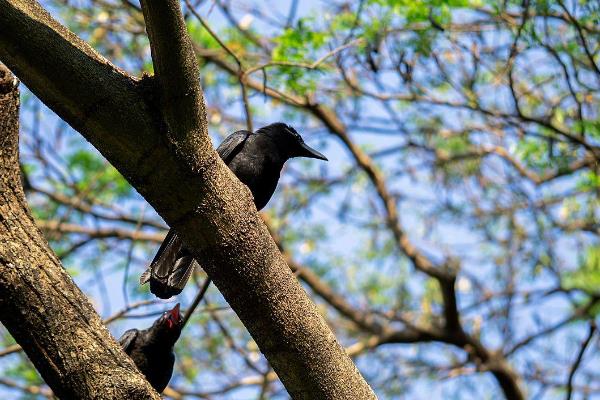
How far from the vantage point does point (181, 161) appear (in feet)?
8.05

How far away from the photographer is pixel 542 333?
7.82 metres

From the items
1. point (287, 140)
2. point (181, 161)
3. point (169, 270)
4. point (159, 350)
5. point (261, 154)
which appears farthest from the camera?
point (287, 140)

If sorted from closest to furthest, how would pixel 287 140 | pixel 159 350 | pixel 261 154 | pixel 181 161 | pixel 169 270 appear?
pixel 181 161 → pixel 169 270 → pixel 261 154 → pixel 159 350 → pixel 287 140

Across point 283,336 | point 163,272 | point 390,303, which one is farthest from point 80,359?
point 390,303

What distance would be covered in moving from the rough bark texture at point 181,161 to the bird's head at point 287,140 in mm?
2277

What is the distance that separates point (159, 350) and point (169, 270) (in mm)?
1325

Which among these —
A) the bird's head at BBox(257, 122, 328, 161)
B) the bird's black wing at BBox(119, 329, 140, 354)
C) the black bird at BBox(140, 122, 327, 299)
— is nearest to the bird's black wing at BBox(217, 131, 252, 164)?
the black bird at BBox(140, 122, 327, 299)

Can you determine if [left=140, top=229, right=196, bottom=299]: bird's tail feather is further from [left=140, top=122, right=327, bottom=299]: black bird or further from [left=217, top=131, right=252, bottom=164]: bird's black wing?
[left=217, top=131, right=252, bottom=164]: bird's black wing

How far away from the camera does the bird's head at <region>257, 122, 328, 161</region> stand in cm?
494

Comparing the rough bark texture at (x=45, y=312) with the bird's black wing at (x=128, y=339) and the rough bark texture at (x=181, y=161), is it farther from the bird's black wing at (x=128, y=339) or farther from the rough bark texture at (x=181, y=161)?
the bird's black wing at (x=128, y=339)

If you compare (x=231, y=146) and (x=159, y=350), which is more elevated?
(x=231, y=146)

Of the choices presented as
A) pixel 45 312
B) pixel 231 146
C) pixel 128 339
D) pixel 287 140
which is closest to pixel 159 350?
pixel 128 339

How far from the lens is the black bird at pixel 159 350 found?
189 inches

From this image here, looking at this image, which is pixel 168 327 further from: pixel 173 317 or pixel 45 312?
pixel 45 312
